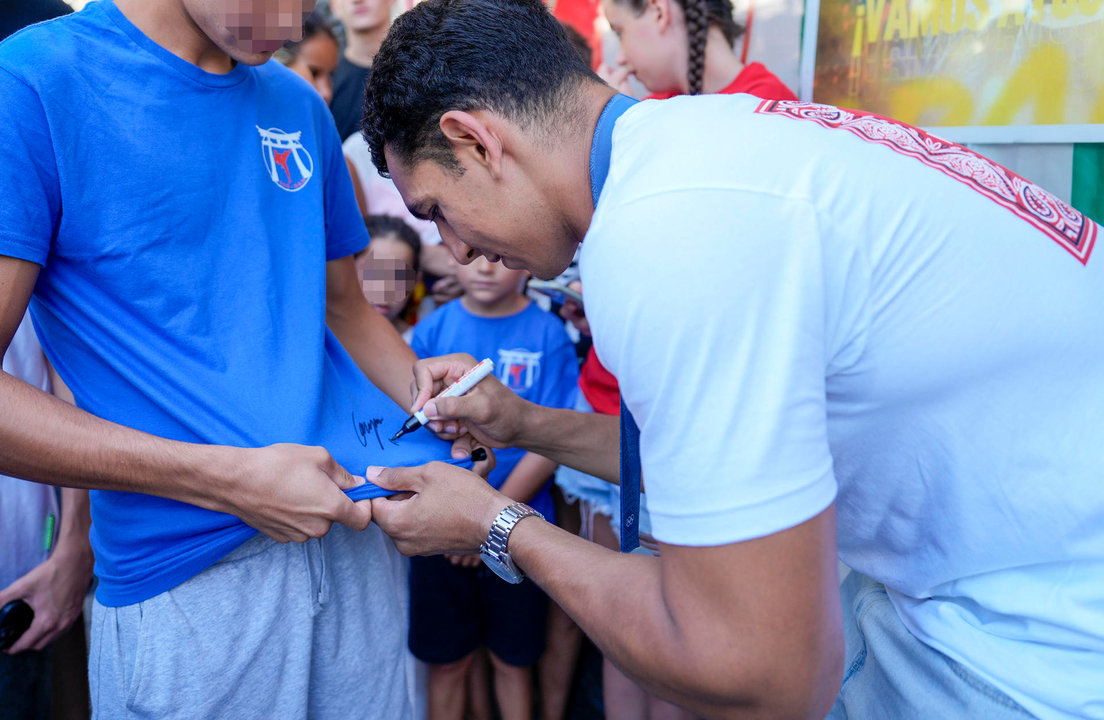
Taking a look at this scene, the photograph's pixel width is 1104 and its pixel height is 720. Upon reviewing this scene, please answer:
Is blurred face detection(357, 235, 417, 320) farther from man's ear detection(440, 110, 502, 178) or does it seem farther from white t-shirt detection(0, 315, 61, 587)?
man's ear detection(440, 110, 502, 178)

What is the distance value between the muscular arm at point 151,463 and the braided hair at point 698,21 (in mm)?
2019

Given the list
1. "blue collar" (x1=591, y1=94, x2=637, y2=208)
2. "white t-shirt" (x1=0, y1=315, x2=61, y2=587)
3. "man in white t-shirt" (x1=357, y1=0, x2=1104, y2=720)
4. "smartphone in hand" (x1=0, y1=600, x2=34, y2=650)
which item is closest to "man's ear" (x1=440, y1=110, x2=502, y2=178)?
"man in white t-shirt" (x1=357, y1=0, x2=1104, y2=720)

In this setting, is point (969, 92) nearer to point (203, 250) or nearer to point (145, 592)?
point (203, 250)

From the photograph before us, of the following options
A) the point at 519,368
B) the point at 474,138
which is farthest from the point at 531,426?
the point at 519,368

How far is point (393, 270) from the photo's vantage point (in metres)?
3.01

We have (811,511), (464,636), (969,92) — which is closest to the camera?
(811,511)

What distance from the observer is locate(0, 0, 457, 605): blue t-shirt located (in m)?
1.22

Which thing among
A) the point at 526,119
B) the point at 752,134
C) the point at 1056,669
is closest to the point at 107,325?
the point at 526,119

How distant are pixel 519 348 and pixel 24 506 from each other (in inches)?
61.3

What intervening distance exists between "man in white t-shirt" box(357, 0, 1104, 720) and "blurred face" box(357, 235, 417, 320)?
1703mm

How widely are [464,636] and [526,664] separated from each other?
26cm

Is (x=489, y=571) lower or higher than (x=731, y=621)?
lower

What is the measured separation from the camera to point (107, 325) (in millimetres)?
1286

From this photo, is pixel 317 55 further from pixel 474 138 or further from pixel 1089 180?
pixel 1089 180
